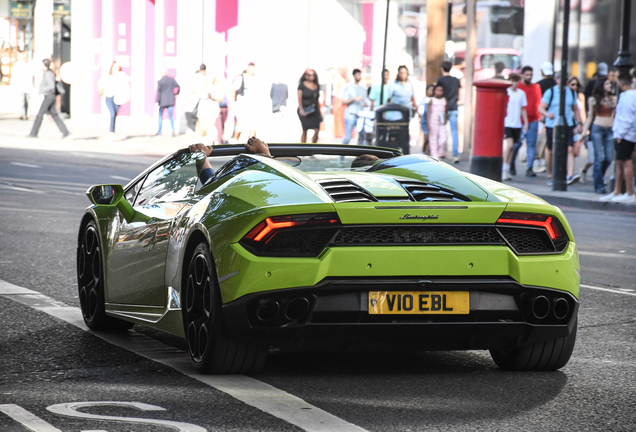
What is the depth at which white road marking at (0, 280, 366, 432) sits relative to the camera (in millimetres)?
4297

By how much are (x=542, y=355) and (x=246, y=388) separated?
1.46 meters

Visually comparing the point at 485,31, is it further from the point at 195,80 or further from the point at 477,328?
the point at 477,328

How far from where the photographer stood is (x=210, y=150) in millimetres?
6125

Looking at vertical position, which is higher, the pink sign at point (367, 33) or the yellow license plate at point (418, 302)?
the pink sign at point (367, 33)

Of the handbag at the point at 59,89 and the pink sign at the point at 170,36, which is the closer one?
the handbag at the point at 59,89

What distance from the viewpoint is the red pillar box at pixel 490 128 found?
19.0 metres

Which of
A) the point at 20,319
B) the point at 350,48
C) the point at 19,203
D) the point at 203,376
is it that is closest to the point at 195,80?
the point at 350,48

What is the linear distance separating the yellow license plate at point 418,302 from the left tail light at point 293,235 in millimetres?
319

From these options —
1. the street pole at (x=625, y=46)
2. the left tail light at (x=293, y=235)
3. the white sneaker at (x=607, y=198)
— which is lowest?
the white sneaker at (x=607, y=198)

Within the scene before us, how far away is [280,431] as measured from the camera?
4148mm

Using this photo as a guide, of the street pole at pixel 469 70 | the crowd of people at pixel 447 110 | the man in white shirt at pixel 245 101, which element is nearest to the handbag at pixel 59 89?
the crowd of people at pixel 447 110

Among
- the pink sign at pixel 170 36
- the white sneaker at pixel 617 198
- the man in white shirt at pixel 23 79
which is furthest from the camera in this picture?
the man in white shirt at pixel 23 79

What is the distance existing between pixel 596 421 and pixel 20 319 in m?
3.74

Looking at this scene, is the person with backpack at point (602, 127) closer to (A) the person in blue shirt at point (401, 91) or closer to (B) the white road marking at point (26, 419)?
(A) the person in blue shirt at point (401, 91)
